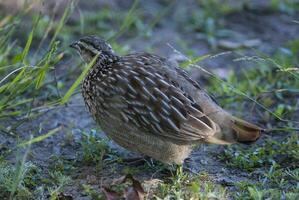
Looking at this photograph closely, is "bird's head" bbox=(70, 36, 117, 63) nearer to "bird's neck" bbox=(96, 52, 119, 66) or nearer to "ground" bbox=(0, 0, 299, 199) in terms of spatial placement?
"bird's neck" bbox=(96, 52, 119, 66)

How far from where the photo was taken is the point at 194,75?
7.35 metres

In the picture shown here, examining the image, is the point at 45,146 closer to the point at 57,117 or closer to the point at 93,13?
the point at 57,117

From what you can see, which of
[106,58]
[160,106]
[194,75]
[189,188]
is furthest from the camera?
[194,75]

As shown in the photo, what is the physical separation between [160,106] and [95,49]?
Answer: 2.80 ft

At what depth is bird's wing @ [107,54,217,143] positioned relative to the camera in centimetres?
511

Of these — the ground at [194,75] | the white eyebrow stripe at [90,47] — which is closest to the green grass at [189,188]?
the ground at [194,75]

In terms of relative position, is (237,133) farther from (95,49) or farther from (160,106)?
(95,49)

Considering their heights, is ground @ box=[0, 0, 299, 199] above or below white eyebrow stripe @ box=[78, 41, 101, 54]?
below

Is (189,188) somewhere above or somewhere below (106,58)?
below

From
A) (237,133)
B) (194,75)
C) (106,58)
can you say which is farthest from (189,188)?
(194,75)

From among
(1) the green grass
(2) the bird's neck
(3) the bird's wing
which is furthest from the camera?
(2) the bird's neck

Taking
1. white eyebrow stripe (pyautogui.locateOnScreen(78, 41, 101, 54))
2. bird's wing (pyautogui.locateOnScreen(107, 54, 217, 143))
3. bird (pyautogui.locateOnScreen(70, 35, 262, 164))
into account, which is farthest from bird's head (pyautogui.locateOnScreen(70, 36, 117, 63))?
bird's wing (pyautogui.locateOnScreen(107, 54, 217, 143))

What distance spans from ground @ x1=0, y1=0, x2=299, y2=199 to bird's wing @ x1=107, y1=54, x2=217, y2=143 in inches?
12.1

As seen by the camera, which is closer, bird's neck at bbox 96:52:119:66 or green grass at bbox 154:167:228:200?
green grass at bbox 154:167:228:200
